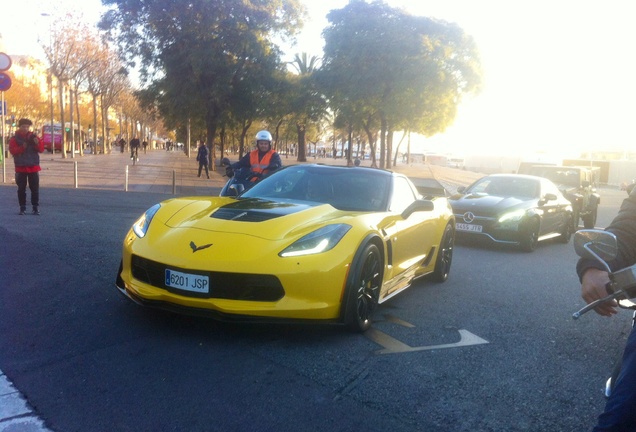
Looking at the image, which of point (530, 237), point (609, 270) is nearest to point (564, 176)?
point (530, 237)

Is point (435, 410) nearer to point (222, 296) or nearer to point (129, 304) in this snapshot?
point (222, 296)

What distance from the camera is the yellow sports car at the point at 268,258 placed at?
14.2ft

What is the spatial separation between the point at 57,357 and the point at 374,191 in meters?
3.35

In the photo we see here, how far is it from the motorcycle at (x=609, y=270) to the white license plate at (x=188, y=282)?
8.94 ft

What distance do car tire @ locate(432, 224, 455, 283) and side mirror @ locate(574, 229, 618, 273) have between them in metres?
4.96

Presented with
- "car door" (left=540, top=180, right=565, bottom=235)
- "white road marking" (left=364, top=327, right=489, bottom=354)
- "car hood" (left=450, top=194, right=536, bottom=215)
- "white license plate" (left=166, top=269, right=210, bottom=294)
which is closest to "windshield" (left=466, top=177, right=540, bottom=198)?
"car door" (left=540, top=180, right=565, bottom=235)

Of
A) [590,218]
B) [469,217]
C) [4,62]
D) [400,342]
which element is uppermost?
[4,62]

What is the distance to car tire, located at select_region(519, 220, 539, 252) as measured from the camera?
428 inches

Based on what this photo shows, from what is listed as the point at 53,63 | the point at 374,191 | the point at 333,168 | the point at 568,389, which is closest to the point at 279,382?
the point at 568,389

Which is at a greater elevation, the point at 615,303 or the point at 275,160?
the point at 275,160

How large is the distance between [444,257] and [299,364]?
3.72 metres

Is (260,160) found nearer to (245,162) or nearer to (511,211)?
(245,162)

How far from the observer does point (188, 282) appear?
434cm

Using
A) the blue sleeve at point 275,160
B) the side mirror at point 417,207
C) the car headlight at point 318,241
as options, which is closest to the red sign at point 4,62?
the blue sleeve at point 275,160
